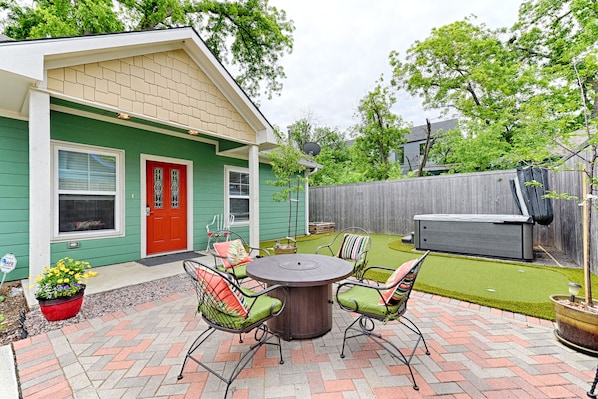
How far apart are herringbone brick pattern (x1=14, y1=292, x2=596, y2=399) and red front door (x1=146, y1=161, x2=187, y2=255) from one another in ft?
9.64

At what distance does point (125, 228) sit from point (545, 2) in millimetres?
15351

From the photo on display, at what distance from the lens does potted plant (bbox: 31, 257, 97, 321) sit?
8.65 feet

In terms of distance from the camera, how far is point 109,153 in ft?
15.8

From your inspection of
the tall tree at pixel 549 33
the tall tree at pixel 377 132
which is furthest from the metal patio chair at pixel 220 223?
the tall tree at pixel 549 33

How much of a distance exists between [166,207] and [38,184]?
2756mm

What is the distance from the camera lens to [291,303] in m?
2.39

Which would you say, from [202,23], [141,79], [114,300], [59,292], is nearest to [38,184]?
[59,292]

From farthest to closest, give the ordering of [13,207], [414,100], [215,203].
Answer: [414,100] → [215,203] → [13,207]

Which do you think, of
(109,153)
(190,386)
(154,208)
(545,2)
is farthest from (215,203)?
(545,2)

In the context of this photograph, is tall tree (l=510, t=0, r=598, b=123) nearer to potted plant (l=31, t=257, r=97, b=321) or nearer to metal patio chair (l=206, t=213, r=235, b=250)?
metal patio chair (l=206, t=213, r=235, b=250)

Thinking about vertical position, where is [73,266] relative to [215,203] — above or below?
below

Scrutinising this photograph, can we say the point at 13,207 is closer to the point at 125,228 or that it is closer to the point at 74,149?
the point at 74,149

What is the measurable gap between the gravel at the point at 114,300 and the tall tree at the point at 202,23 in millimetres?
7841

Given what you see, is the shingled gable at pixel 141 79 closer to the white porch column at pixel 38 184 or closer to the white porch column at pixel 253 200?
the white porch column at pixel 38 184
